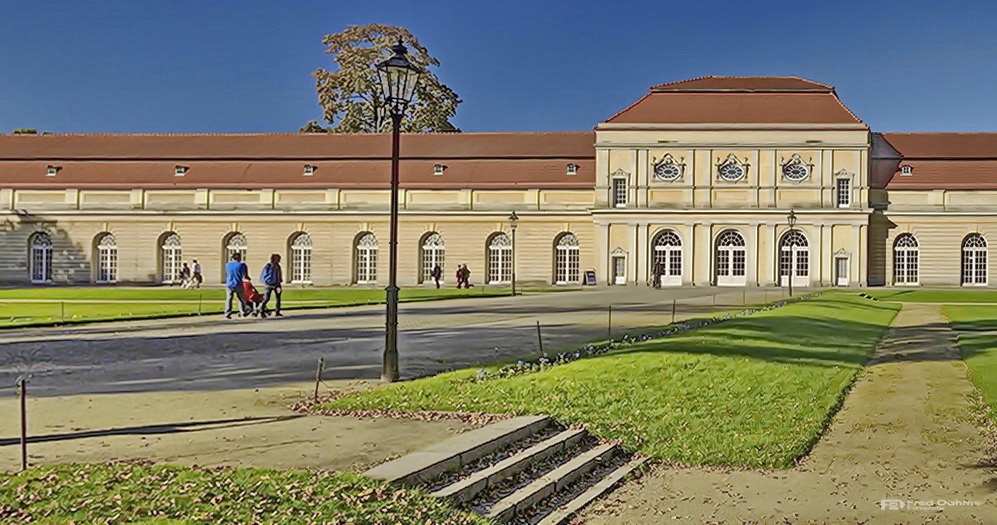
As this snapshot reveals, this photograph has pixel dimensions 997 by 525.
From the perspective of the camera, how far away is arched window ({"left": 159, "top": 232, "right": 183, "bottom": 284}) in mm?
56312

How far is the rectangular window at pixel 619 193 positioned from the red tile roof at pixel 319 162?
4.40 ft

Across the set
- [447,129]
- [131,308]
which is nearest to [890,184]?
[447,129]

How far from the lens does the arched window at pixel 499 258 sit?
55688 millimetres

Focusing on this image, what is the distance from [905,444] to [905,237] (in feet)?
158

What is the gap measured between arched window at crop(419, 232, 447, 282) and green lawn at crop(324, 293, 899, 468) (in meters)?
40.5

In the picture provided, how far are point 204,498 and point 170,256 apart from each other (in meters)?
53.3

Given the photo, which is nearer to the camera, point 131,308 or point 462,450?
point 462,450

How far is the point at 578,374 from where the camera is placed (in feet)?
40.2

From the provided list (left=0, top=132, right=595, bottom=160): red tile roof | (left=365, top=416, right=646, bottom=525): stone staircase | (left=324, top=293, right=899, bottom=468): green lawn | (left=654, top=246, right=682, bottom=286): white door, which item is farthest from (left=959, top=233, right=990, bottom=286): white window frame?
(left=365, top=416, right=646, bottom=525): stone staircase

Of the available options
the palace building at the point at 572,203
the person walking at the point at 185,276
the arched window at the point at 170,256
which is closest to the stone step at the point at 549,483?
the palace building at the point at 572,203

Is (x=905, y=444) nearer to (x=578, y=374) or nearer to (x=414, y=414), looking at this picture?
(x=578, y=374)

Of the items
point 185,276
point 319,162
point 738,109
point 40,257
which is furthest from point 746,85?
point 40,257

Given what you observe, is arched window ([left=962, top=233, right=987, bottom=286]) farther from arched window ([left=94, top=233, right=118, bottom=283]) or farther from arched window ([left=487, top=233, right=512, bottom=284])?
arched window ([left=94, top=233, right=118, bottom=283])

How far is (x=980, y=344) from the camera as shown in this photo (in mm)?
17797
